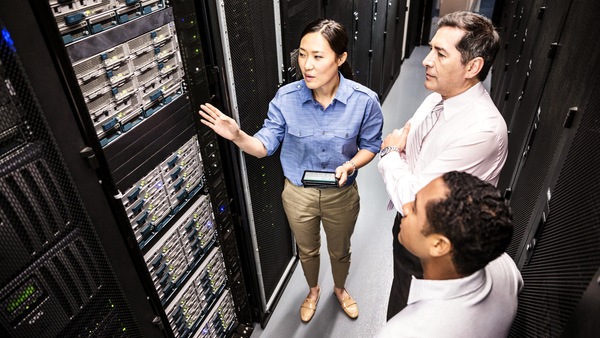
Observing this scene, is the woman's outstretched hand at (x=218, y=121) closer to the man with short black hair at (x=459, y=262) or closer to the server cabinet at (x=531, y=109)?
the man with short black hair at (x=459, y=262)

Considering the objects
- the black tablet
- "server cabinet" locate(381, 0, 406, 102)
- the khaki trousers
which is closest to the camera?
the black tablet

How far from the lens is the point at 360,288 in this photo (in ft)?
9.09

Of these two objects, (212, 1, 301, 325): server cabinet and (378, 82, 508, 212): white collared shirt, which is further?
(212, 1, 301, 325): server cabinet

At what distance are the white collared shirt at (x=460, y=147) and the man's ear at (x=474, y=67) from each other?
58 mm

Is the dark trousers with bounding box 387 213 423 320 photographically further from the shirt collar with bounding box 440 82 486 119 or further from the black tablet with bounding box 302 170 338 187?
the shirt collar with bounding box 440 82 486 119

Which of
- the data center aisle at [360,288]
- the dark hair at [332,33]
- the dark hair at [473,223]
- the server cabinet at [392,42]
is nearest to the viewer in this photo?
the dark hair at [473,223]

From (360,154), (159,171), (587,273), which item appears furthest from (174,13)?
(587,273)

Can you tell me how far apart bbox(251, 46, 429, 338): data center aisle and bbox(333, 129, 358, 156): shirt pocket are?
4.06 ft

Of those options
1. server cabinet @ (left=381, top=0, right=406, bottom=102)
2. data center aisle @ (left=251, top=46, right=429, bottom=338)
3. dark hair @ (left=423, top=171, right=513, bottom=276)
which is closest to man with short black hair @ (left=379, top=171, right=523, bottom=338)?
dark hair @ (left=423, top=171, right=513, bottom=276)

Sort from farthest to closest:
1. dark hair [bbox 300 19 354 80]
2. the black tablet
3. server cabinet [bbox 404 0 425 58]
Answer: server cabinet [bbox 404 0 425 58] → the black tablet → dark hair [bbox 300 19 354 80]

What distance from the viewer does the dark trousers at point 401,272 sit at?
1.92 m

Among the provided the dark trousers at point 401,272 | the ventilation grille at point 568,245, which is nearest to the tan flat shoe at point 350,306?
the dark trousers at point 401,272

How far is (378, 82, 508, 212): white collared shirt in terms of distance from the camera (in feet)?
4.83

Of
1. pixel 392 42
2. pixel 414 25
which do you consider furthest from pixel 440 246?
pixel 414 25
